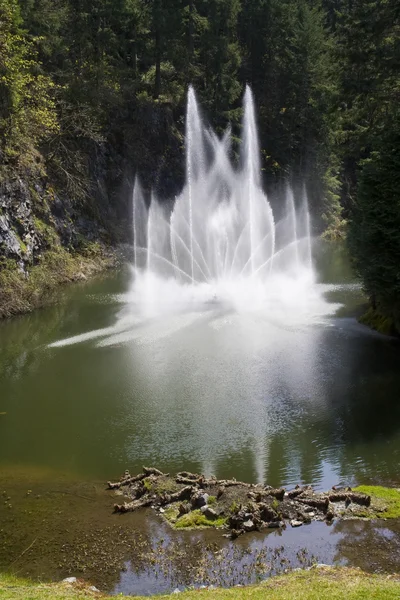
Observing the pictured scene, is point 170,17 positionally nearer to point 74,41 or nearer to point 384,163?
point 74,41

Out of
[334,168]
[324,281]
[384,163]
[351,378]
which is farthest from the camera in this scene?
[334,168]

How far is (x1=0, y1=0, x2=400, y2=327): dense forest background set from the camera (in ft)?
80.8

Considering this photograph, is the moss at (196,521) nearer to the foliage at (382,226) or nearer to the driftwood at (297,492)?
the driftwood at (297,492)

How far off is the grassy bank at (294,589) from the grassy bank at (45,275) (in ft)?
64.5

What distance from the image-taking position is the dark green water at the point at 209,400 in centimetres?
1280

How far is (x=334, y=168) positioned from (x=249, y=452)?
45673mm

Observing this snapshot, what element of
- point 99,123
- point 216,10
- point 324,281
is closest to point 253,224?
point 324,281

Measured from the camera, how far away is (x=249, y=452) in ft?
42.7

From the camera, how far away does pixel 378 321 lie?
75.5ft

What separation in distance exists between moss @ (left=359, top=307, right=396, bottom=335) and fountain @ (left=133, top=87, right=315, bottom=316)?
13.3 ft

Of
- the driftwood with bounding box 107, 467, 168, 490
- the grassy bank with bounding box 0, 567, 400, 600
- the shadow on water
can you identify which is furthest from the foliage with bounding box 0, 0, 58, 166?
the grassy bank with bounding box 0, 567, 400, 600

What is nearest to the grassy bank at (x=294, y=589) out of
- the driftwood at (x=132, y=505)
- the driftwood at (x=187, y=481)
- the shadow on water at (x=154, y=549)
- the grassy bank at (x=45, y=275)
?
the shadow on water at (x=154, y=549)

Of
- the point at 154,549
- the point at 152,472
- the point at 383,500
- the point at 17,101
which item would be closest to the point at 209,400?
the point at 152,472

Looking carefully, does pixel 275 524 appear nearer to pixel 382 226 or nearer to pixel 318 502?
pixel 318 502
